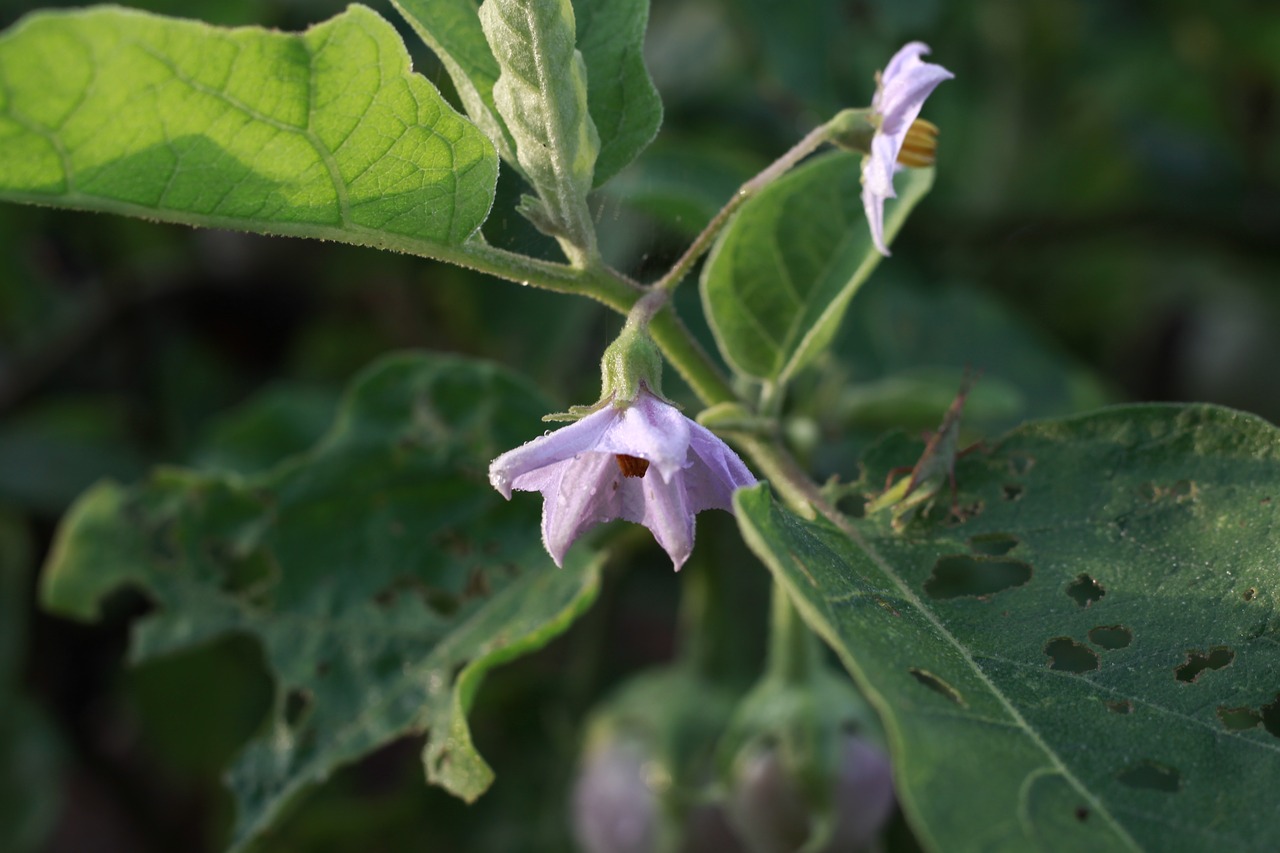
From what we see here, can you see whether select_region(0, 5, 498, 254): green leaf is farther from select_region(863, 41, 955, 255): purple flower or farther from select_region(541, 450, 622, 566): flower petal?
select_region(863, 41, 955, 255): purple flower

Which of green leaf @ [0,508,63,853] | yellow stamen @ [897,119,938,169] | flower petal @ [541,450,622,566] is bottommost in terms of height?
green leaf @ [0,508,63,853]

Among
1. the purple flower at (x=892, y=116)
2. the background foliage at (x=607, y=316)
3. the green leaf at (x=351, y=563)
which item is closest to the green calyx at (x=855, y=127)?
the purple flower at (x=892, y=116)

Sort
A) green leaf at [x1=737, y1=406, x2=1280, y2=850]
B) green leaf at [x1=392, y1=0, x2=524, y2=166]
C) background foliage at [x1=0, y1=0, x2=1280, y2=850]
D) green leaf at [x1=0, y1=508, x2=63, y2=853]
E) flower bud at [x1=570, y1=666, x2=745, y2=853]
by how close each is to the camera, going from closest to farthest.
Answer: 1. green leaf at [x1=737, y1=406, x2=1280, y2=850]
2. green leaf at [x1=392, y1=0, x2=524, y2=166]
3. flower bud at [x1=570, y1=666, x2=745, y2=853]
4. background foliage at [x1=0, y1=0, x2=1280, y2=850]
5. green leaf at [x1=0, y1=508, x2=63, y2=853]

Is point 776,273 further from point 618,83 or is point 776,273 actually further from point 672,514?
point 672,514

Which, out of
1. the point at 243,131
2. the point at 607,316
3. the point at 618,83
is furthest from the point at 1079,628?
the point at 607,316

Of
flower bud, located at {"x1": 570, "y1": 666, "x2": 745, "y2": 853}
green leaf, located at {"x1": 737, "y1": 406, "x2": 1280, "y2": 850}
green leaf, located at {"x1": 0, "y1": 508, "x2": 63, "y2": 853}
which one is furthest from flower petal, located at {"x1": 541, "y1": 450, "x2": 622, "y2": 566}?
green leaf, located at {"x1": 0, "y1": 508, "x2": 63, "y2": 853}

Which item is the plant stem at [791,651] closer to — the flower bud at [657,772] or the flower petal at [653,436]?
the flower bud at [657,772]

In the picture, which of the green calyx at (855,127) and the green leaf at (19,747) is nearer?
the green calyx at (855,127)
